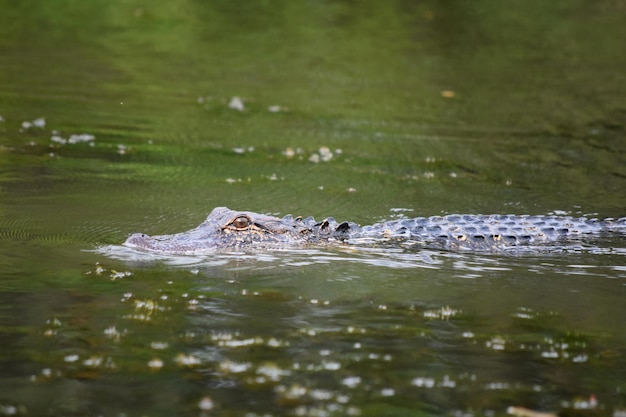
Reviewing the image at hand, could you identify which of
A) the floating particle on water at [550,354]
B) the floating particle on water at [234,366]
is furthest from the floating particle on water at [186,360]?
the floating particle on water at [550,354]

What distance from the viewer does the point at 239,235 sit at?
8.04m

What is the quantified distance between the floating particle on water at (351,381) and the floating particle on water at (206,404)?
29.5 inches

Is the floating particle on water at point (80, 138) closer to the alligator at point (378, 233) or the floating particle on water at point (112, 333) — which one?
the alligator at point (378, 233)

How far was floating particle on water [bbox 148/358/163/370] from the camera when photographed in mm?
5484

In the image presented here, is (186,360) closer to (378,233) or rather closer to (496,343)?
(496,343)

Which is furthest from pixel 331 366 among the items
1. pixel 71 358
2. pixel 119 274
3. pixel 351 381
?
pixel 119 274

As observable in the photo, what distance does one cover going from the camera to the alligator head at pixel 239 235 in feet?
25.5

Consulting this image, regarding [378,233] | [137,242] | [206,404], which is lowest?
[206,404]

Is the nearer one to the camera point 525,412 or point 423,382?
point 525,412

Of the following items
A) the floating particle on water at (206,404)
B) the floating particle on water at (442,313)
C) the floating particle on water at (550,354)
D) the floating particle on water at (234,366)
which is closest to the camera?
the floating particle on water at (206,404)

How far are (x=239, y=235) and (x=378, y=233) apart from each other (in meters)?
1.21

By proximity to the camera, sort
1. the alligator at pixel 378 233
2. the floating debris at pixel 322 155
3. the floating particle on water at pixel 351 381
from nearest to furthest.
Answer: the floating particle on water at pixel 351 381 < the alligator at pixel 378 233 < the floating debris at pixel 322 155

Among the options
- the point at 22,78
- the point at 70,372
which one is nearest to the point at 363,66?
the point at 22,78

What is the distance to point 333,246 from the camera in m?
8.24
